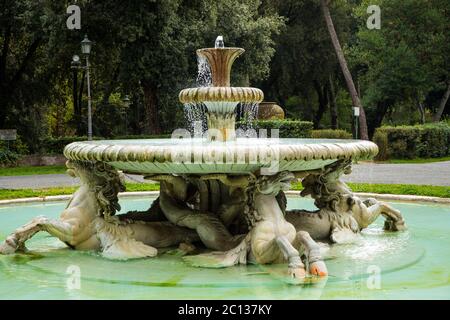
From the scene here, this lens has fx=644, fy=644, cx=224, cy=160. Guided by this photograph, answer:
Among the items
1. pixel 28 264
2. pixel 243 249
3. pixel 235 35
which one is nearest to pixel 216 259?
pixel 243 249

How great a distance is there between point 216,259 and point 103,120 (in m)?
32.4

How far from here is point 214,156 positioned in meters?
6.02

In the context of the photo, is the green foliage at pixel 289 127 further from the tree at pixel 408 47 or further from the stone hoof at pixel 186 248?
the stone hoof at pixel 186 248

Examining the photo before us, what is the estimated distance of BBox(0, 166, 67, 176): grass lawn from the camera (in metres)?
22.2

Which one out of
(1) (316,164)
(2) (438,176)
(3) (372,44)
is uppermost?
(3) (372,44)

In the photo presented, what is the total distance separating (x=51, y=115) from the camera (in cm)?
4444

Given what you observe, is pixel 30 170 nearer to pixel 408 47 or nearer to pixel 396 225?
pixel 396 225

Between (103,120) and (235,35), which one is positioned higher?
(235,35)

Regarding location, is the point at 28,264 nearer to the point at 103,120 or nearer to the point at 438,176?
the point at 438,176

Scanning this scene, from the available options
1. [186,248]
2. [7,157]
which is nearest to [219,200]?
[186,248]

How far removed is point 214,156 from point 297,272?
131 centimetres

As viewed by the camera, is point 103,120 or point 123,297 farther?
point 103,120

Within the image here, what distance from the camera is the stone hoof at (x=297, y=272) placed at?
5.62m

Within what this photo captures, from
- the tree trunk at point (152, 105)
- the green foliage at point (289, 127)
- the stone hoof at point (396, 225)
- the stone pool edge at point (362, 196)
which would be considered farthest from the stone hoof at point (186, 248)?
the tree trunk at point (152, 105)
